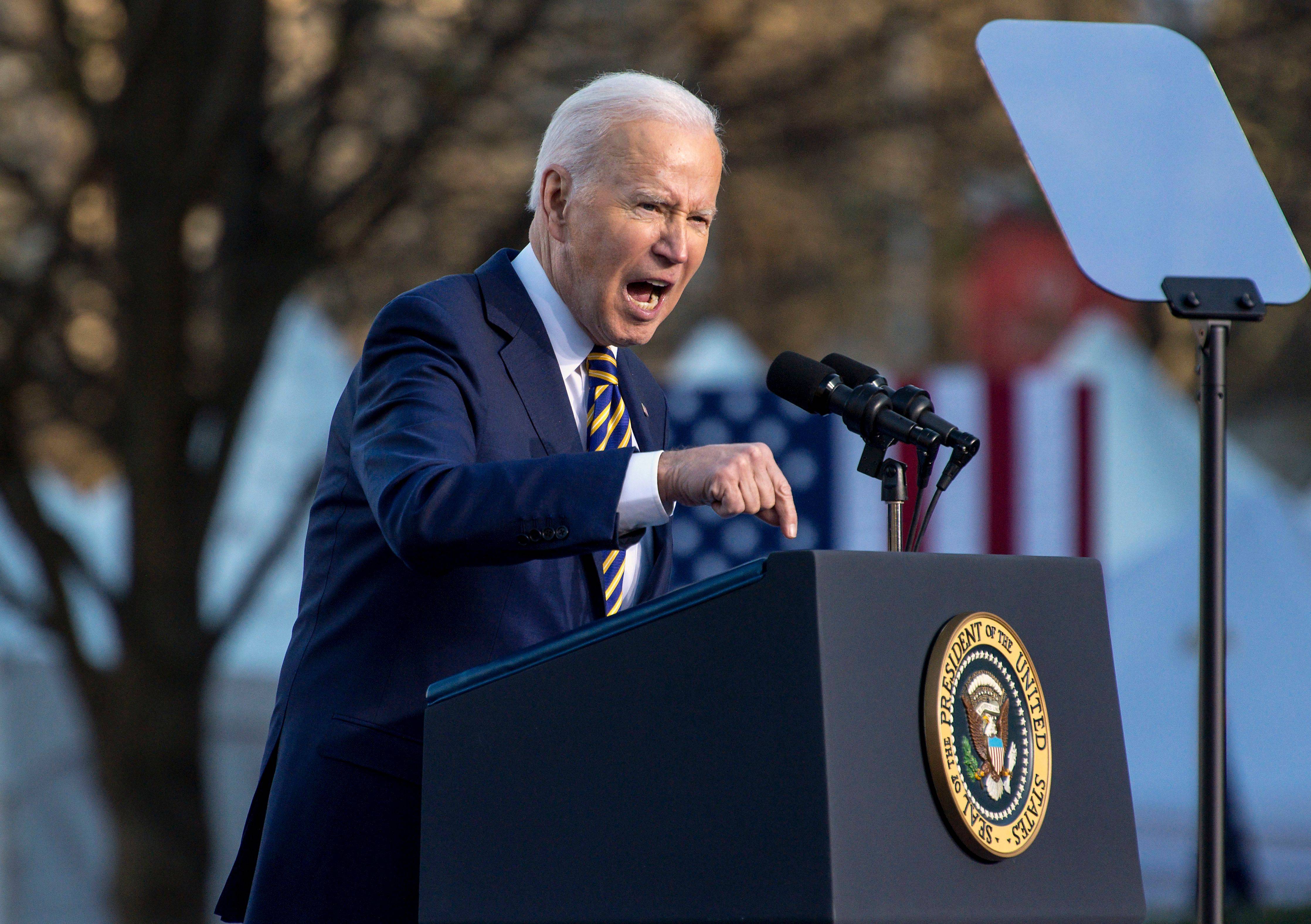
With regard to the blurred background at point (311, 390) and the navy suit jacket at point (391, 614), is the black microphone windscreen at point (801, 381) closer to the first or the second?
the navy suit jacket at point (391, 614)

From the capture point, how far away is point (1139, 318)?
15.6m

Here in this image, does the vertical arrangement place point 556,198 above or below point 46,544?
below

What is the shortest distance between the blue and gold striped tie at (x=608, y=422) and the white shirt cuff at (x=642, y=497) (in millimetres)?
364

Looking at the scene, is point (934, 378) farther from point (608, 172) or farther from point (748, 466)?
point (748, 466)

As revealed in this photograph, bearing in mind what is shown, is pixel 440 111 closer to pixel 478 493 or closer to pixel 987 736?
pixel 478 493

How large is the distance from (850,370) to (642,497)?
0.42 metres

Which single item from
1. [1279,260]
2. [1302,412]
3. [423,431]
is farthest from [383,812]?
[1302,412]

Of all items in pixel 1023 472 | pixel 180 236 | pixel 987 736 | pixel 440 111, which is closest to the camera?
pixel 987 736

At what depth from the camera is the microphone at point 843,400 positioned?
1.99 meters

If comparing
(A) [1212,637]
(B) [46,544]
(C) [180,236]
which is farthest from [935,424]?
(B) [46,544]

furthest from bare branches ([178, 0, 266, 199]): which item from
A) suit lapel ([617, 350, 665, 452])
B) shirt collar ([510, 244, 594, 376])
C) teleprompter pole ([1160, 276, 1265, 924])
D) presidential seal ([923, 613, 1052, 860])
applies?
presidential seal ([923, 613, 1052, 860])

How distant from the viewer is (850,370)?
2180mm

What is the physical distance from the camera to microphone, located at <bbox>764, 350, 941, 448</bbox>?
1.99 metres

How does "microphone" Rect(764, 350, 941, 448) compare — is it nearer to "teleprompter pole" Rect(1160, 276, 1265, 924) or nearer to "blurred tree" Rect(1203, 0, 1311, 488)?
"teleprompter pole" Rect(1160, 276, 1265, 924)
